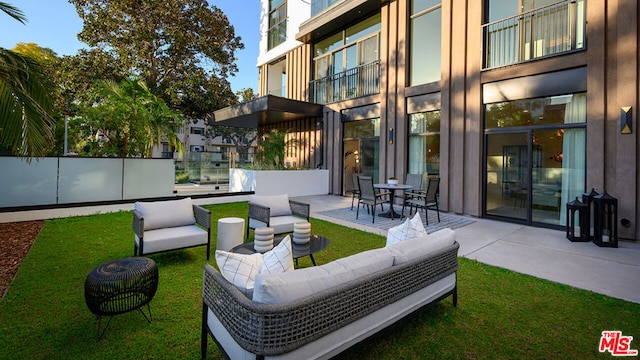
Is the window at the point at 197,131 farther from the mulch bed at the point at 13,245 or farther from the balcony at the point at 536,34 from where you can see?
the balcony at the point at 536,34

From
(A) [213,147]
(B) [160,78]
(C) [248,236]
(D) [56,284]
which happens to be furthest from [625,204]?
(A) [213,147]

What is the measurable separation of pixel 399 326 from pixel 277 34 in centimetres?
1562

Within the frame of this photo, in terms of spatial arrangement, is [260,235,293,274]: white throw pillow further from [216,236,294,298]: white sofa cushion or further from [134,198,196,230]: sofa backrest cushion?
[134,198,196,230]: sofa backrest cushion

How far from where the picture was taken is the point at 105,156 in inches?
320

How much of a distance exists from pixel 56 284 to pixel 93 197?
5399mm

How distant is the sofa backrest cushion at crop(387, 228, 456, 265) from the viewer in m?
2.38

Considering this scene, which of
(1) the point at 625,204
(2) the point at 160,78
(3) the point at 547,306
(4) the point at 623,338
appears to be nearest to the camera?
(4) the point at 623,338

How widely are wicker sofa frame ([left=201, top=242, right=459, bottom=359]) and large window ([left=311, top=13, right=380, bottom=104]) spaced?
29.9 feet

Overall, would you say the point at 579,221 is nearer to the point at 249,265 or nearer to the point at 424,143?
the point at 424,143

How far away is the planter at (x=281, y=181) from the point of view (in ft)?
34.4

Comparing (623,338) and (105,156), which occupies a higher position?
(105,156)

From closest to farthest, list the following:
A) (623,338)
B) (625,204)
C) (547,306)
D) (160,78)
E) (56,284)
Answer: (623,338) → (547,306) → (56,284) → (625,204) → (160,78)

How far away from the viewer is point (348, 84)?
11492 mm

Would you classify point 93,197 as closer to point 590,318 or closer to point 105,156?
point 105,156
